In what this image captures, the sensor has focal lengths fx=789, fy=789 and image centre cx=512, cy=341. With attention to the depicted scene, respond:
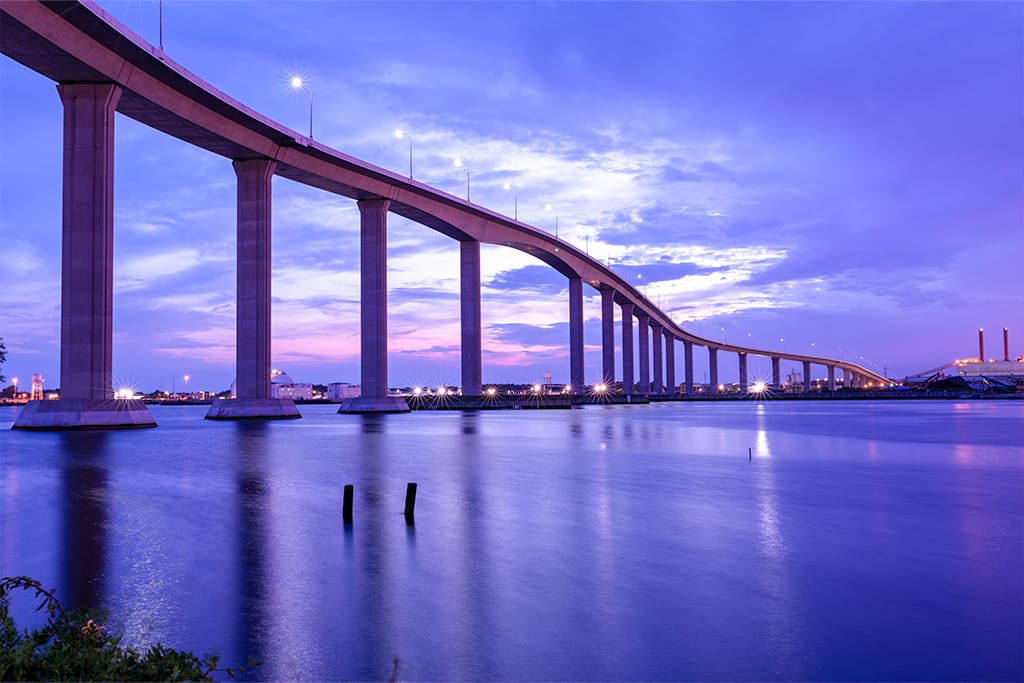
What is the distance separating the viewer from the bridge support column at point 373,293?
77938 millimetres

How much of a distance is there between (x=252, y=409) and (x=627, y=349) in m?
107

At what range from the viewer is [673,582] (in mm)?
12430

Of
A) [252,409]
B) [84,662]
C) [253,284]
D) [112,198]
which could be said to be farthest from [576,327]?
[84,662]

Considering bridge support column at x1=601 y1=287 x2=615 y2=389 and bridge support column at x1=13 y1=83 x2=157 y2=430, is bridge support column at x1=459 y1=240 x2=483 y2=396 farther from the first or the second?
bridge support column at x1=13 y1=83 x2=157 y2=430

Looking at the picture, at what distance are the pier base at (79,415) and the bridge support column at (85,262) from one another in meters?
0.06

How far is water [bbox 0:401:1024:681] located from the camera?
9133 millimetres

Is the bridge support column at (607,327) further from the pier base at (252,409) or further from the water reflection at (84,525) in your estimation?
the water reflection at (84,525)

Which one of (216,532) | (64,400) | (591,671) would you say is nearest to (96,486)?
(216,532)

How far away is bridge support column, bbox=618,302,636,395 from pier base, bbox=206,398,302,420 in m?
98.8

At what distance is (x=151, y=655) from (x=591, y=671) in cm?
447

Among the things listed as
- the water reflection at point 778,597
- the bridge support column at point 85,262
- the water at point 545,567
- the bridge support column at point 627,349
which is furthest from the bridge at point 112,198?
the bridge support column at point 627,349

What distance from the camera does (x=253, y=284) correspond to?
6194 centimetres

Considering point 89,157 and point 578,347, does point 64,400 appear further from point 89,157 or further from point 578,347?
point 578,347

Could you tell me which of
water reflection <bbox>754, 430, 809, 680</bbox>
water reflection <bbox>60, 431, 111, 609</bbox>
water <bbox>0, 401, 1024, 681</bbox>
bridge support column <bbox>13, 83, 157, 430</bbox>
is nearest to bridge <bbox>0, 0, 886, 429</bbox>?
bridge support column <bbox>13, 83, 157, 430</bbox>
